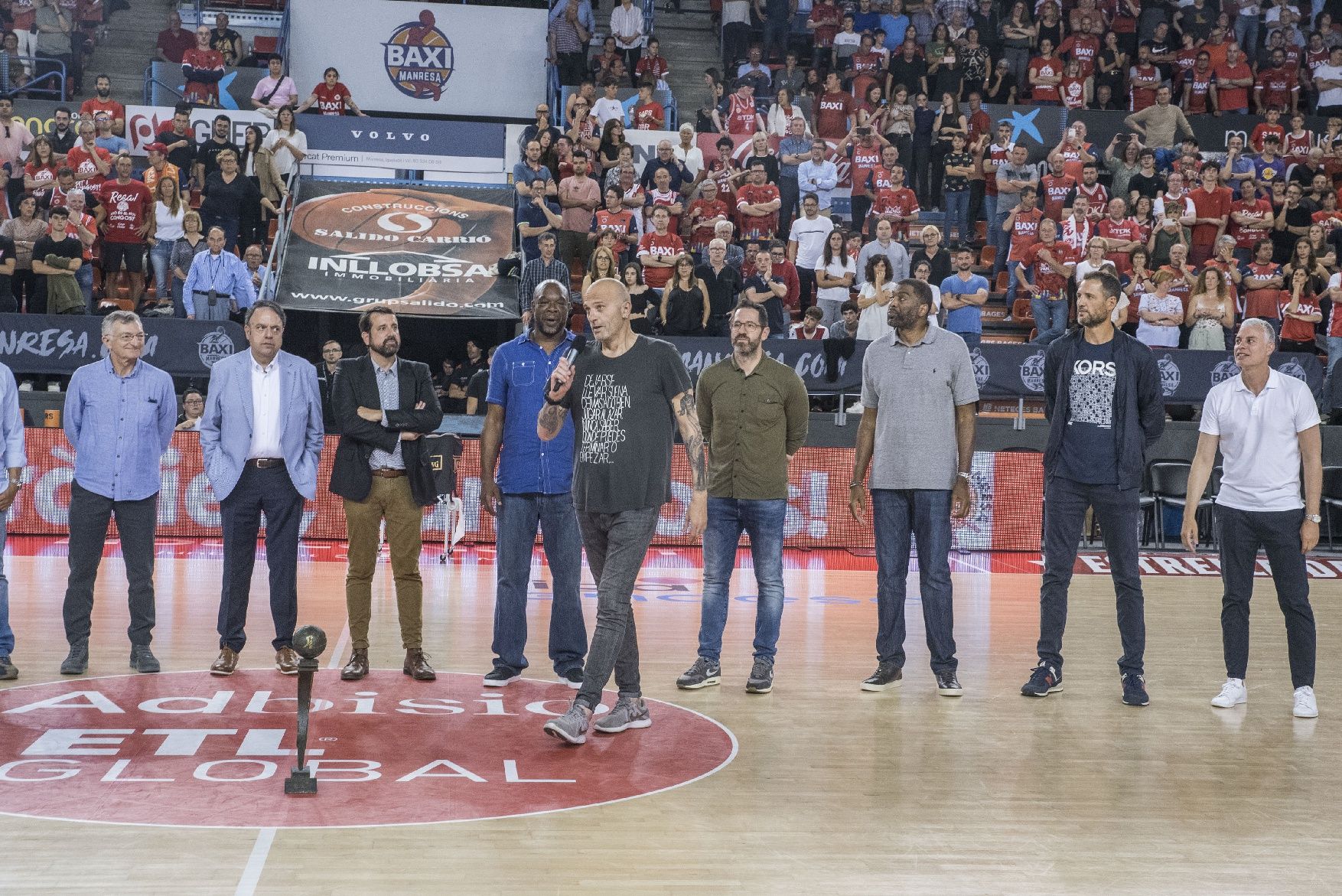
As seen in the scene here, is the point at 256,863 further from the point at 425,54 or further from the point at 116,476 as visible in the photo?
the point at 425,54

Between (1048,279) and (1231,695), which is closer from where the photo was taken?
(1231,695)

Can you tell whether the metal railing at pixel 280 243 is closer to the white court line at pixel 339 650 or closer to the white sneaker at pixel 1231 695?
the white court line at pixel 339 650

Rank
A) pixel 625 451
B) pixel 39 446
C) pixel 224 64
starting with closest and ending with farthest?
pixel 625 451
pixel 39 446
pixel 224 64

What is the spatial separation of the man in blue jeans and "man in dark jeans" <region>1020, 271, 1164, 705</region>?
254 centimetres

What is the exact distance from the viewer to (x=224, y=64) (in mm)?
21719

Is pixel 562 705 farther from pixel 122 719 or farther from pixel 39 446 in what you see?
pixel 39 446

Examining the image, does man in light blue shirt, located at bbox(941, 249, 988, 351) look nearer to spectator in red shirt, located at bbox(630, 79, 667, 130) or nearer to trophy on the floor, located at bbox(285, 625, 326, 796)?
spectator in red shirt, located at bbox(630, 79, 667, 130)

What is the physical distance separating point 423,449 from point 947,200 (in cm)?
1356

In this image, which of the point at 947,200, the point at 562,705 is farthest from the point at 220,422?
the point at 947,200

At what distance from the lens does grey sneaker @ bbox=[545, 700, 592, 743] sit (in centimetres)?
605

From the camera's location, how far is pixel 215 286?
1652cm

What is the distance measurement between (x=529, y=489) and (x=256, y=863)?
305 cm

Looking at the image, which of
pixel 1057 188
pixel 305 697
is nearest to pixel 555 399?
pixel 305 697

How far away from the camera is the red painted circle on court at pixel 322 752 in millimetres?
5172
